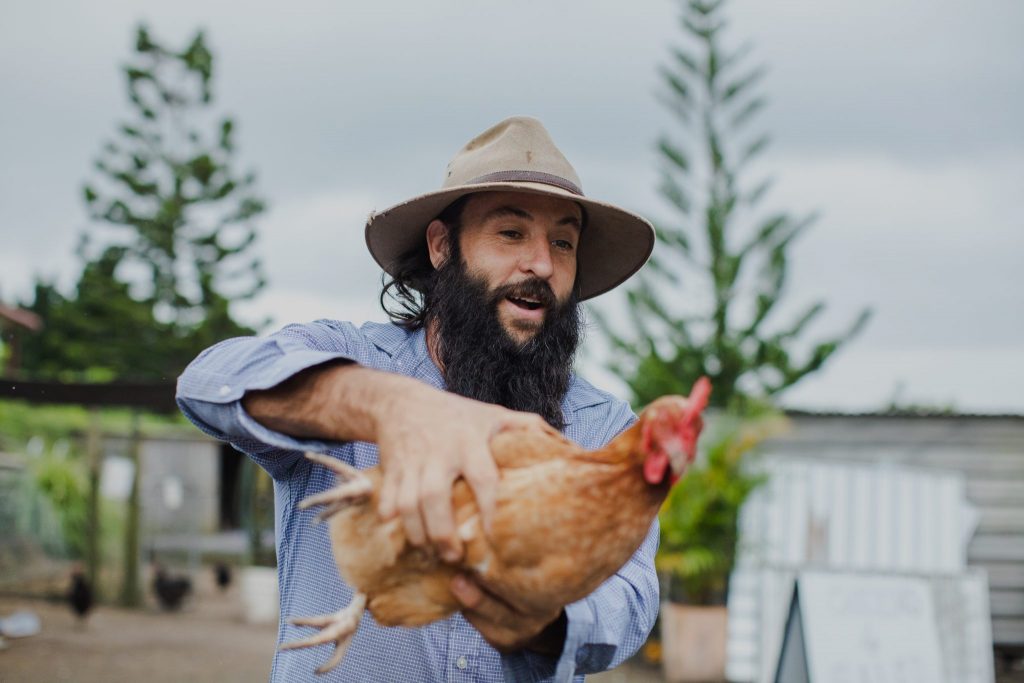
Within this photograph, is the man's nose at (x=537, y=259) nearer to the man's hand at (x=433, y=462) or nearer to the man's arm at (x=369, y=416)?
the man's arm at (x=369, y=416)

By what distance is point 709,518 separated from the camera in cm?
845

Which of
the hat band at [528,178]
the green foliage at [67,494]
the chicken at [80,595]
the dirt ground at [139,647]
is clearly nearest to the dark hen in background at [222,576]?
the dirt ground at [139,647]

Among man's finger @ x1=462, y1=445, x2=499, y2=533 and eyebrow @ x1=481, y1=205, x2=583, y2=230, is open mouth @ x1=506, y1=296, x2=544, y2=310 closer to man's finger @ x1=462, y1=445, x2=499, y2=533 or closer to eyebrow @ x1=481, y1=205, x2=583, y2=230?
eyebrow @ x1=481, y1=205, x2=583, y2=230

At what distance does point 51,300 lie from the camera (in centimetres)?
3028

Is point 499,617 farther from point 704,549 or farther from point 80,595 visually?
point 80,595

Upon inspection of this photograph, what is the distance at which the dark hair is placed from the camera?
2352 mm

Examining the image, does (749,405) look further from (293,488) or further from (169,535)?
(169,535)

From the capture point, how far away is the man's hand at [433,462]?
1.16 metres

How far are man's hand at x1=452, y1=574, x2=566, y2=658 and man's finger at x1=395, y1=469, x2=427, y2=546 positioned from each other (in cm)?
12

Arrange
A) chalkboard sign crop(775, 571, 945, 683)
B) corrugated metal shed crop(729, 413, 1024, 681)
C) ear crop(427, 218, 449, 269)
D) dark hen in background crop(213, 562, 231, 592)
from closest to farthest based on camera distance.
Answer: ear crop(427, 218, 449, 269)
chalkboard sign crop(775, 571, 945, 683)
corrugated metal shed crop(729, 413, 1024, 681)
dark hen in background crop(213, 562, 231, 592)

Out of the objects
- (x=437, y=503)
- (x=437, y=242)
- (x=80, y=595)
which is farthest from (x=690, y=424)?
(x=80, y=595)

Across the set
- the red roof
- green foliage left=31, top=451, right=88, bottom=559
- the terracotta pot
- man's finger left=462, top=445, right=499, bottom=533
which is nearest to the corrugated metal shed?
the terracotta pot

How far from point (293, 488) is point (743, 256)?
1523cm

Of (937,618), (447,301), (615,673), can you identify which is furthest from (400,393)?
(615,673)
